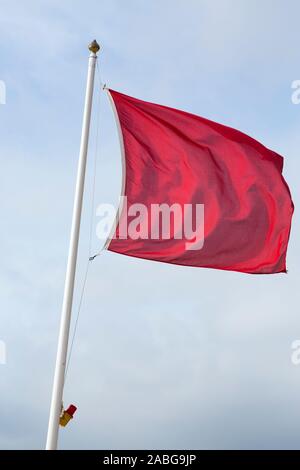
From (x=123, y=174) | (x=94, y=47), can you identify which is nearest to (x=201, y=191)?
(x=123, y=174)

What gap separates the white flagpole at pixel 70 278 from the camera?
808 inches

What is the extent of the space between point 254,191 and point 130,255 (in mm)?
5351

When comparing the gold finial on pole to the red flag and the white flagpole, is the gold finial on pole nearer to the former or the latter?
the white flagpole

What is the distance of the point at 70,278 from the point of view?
21531mm

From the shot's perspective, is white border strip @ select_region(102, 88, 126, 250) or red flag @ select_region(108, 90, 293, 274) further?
red flag @ select_region(108, 90, 293, 274)

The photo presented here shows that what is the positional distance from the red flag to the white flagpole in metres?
0.97

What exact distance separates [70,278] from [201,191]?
216 inches

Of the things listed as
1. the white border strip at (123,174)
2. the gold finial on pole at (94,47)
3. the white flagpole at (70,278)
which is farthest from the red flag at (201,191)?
the gold finial on pole at (94,47)

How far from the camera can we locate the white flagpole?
67.3ft

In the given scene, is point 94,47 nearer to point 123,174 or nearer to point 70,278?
point 123,174

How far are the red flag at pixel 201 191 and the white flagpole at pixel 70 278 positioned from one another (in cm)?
97

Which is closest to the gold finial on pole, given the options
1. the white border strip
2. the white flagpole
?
the white flagpole
